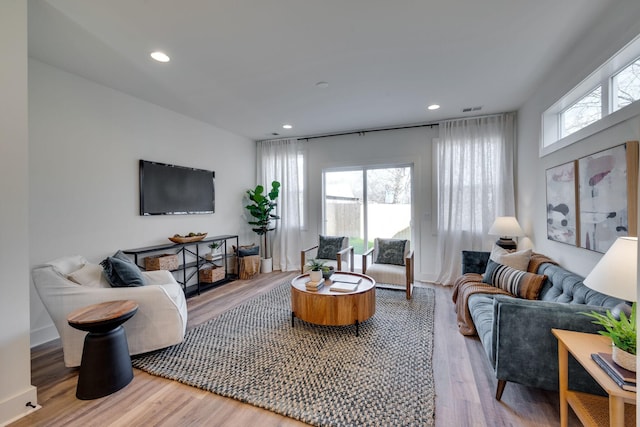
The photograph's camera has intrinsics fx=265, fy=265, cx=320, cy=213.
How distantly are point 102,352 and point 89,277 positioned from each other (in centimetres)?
86

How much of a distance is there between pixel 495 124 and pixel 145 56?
463 cm

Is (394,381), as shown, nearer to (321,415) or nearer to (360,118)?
(321,415)

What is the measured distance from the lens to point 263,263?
5.27 metres

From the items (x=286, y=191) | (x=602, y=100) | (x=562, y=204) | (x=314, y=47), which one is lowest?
(x=562, y=204)

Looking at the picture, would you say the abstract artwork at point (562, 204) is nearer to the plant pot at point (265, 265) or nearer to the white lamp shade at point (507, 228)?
the white lamp shade at point (507, 228)

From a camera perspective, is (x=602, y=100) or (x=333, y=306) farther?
(x=333, y=306)

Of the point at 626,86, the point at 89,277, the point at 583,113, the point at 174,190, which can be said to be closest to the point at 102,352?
the point at 89,277

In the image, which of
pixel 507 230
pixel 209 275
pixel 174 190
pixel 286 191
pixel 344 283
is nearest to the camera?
pixel 344 283

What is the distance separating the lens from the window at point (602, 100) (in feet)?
6.07

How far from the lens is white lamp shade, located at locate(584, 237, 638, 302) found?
1.23 metres

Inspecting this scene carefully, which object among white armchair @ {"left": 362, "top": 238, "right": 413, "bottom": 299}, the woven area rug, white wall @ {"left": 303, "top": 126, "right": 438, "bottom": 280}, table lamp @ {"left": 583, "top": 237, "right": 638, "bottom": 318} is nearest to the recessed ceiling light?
the woven area rug

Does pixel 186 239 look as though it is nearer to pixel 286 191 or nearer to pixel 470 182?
pixel 286 191

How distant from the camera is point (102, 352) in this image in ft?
6.33

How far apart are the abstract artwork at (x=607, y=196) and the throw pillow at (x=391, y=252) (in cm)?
208
